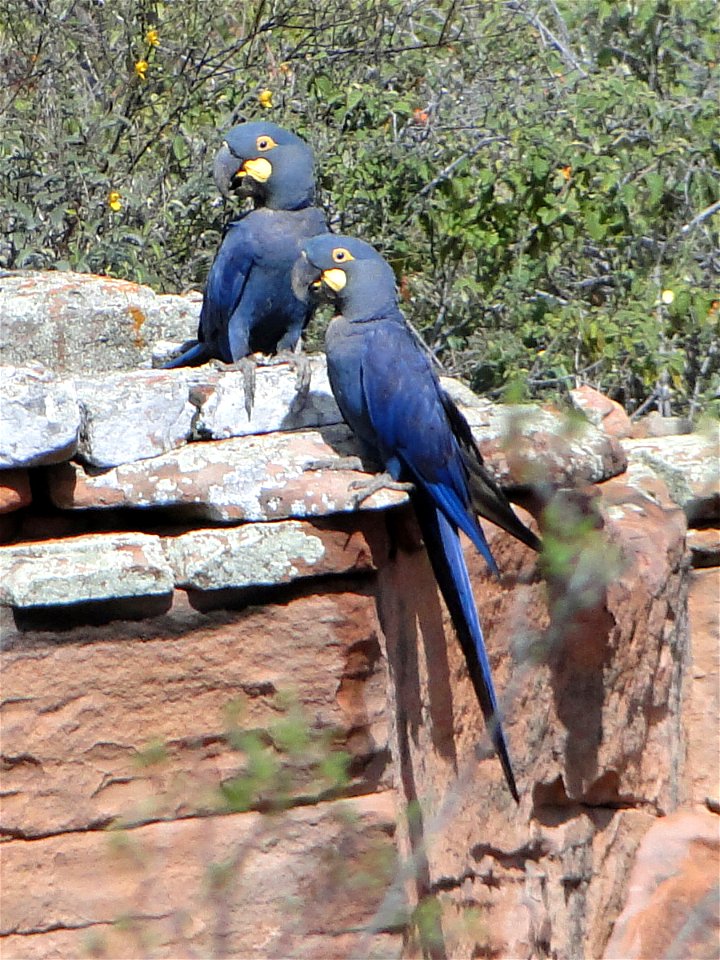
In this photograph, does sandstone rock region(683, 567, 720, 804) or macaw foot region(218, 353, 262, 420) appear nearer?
macaw foot region(218, 353, 262, 420)

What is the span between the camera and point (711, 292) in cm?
434

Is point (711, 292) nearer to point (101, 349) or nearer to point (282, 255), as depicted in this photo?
point (282, 255)

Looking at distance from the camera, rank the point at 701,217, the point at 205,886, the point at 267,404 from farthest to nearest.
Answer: the point at 701,217
the point at 267,404
the point at 205,886

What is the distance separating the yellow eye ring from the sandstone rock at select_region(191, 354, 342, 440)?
1.95 feet

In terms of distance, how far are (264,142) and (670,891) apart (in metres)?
2.02

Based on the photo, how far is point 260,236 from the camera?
3.35 meters

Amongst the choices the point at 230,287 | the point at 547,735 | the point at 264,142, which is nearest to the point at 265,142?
the point at 264,142

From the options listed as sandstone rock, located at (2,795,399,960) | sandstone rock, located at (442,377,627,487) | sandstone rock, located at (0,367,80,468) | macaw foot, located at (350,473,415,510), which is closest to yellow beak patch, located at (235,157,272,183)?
sandstone rock, located at (442,377,627,487)

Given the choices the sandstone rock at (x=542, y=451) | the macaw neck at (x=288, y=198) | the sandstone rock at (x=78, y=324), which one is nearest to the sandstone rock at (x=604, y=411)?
the sandstone rock at (x=542, y=451)

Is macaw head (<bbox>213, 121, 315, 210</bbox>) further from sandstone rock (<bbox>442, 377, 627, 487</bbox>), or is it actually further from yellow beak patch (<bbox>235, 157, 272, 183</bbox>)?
sandstone rock (<bbox>442, 377, 627, 487</bbox>)

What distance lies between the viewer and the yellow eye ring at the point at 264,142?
330cm

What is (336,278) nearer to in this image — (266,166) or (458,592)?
(266,166)

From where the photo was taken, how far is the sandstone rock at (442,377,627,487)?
2717 mm

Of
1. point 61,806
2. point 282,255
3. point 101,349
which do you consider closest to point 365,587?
point 61,806
